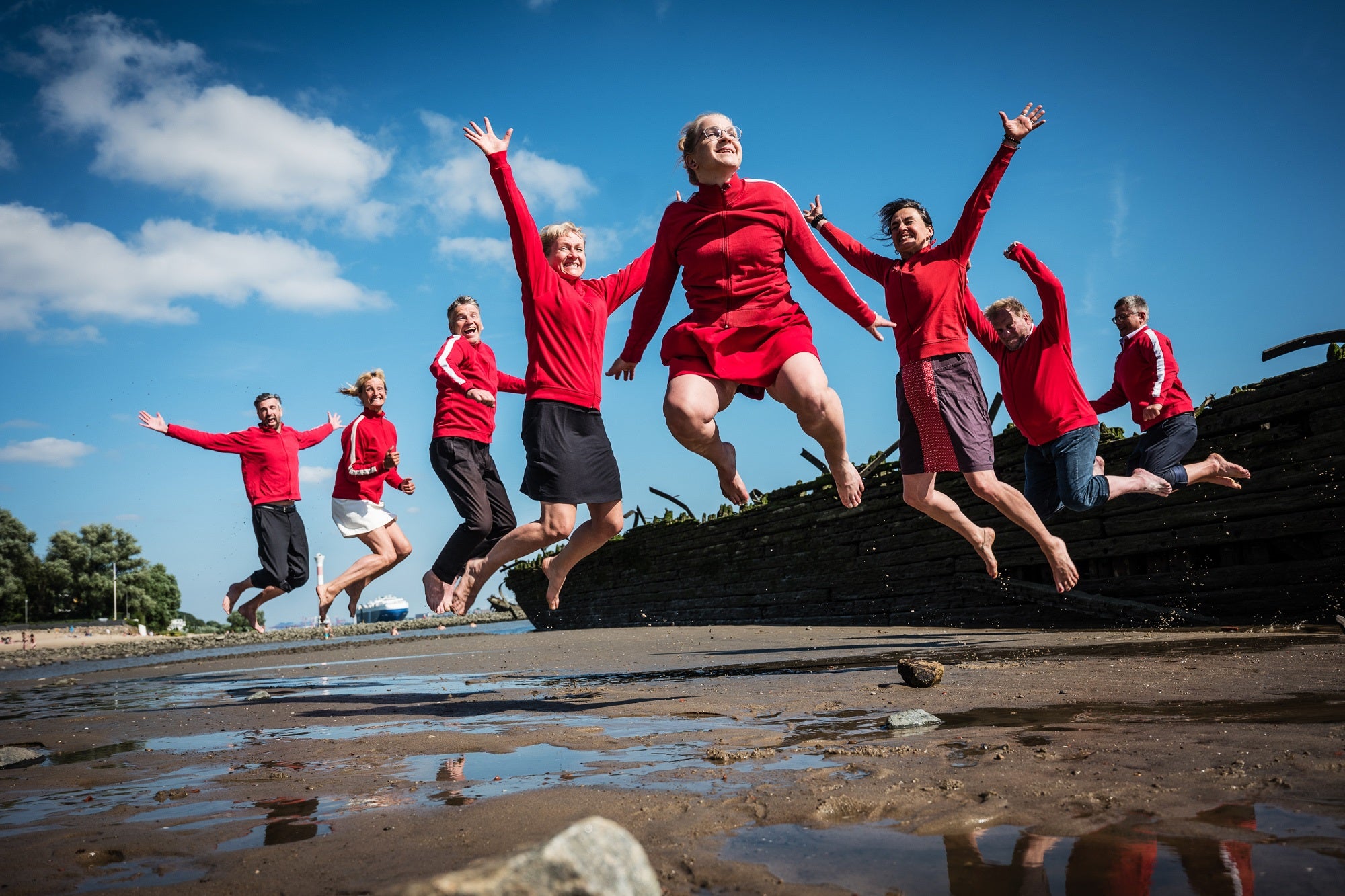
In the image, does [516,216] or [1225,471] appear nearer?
[516,216]

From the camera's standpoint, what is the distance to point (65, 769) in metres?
3.24

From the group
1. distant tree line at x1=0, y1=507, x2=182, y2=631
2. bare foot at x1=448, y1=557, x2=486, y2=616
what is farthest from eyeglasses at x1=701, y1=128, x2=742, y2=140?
distant tree line at x1=0, y1=507, x2=182, y2=631

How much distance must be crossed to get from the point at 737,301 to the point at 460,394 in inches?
122

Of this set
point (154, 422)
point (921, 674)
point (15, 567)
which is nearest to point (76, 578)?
point (15, 567)

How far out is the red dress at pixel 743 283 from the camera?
15.3 feet

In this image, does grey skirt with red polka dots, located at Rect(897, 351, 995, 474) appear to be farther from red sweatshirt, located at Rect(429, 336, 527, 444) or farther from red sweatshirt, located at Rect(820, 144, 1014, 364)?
red sweatshirt, located at Rect(429, 336, 527, 444)

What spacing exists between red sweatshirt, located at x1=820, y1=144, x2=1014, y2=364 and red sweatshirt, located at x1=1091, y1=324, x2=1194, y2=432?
7.06 ft

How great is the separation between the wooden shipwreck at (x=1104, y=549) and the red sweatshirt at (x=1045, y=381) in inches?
40.6

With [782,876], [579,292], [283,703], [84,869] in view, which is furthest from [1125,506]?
[84,869]

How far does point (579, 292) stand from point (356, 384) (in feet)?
13.9

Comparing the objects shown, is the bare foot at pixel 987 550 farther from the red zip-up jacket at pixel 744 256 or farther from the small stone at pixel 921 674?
the small stone at pixel 921 674

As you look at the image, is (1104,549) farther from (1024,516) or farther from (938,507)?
(938,507)

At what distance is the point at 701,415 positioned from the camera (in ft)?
15.1

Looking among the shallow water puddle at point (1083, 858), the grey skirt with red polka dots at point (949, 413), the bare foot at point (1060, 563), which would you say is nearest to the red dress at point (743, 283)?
the grey skirt with red polka dots at point (949, 413)
